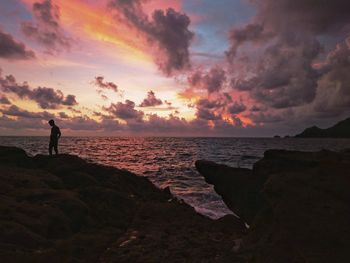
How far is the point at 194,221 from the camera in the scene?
12.5m

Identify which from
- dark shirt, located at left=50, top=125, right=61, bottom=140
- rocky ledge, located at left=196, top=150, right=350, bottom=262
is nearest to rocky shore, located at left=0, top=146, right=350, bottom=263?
rocky ledge, located at left=196, top=150, right=350, bottom=262

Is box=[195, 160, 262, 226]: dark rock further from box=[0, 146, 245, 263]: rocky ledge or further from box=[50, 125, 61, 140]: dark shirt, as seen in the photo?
box=[50, 125, 61, 140]: dark shirt

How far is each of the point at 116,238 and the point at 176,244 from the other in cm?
197

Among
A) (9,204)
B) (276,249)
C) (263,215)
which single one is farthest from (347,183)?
(9,204)

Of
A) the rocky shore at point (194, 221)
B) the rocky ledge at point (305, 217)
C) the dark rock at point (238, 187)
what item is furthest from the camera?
the dark rock at point (238, 187)

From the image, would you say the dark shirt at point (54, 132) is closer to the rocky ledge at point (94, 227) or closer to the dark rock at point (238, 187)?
the rocky ledge at point (94, 227)

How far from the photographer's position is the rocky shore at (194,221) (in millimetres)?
6805

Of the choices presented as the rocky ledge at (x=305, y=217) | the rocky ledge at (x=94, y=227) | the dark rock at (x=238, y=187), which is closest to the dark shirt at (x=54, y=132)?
the rocky ledge at (x=94, y=227)

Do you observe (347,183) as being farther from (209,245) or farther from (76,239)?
(76,239)

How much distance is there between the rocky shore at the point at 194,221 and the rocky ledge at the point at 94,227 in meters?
0.03

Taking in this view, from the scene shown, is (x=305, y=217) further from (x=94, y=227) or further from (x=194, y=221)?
(x=94, y=227)

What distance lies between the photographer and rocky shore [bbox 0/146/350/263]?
680cm

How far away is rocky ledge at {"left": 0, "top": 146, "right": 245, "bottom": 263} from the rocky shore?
0.03 meters

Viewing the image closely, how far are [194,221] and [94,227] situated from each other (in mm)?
4129
